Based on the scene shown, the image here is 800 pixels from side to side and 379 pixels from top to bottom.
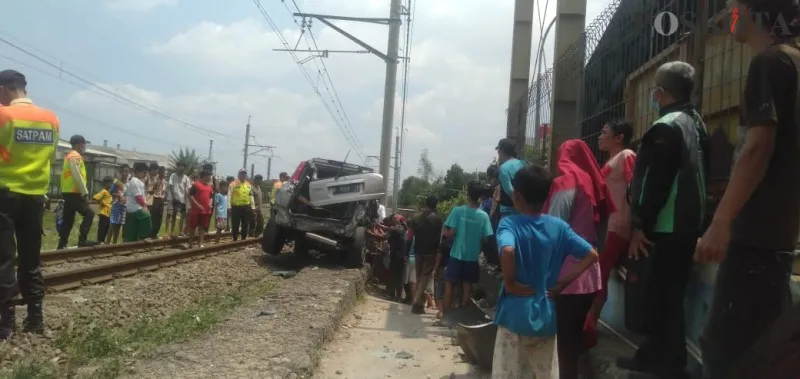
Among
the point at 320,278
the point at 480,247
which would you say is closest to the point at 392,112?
the point at 320,278

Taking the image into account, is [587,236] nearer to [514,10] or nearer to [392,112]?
[514,10]

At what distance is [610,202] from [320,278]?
5.51 m

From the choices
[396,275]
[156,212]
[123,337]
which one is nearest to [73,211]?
[156,212]

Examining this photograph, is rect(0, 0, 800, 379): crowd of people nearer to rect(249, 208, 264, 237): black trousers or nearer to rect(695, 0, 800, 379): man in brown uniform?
rect(695, 0, 800, 379): man in brown uniform

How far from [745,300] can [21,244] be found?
4.56 m

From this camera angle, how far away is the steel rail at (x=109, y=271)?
757 cm

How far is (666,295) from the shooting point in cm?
332

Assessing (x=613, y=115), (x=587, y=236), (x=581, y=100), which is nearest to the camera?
(x=587, y=236)

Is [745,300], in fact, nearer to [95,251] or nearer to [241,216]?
[95,251]

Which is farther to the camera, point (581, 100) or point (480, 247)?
point (480, 247)

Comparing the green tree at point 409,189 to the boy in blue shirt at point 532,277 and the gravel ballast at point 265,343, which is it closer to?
the gravel ballast at point 265,343

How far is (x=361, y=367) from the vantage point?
5.61m

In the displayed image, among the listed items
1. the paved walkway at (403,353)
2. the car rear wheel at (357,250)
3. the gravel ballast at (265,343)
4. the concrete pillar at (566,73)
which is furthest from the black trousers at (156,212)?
the concrete pillar at (566,73)

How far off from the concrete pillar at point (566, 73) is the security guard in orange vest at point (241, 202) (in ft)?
31.0
